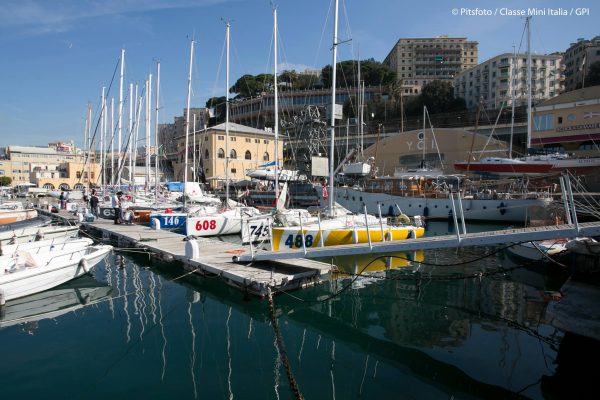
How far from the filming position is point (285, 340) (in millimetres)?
9453

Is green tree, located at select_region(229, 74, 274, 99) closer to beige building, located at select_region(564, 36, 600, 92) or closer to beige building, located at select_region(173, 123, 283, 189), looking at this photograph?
beige building, located at select_region(173, 123, 283, 189)

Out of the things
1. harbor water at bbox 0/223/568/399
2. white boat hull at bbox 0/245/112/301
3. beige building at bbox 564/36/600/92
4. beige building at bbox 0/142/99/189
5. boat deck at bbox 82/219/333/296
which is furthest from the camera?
beige building at bbox 0/142/99/189

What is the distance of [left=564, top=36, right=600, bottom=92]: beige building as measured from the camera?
283ft

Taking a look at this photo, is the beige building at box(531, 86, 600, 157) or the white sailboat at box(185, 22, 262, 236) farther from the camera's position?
the beige building at box(531, 86, 600, 157)

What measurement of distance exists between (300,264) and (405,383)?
6.60 metres

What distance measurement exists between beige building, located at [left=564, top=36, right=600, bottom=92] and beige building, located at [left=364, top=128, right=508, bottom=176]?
4990 centimetres

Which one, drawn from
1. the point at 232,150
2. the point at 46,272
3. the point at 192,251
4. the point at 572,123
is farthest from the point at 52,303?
the point at 232,150

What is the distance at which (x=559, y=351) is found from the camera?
8688 millimetres

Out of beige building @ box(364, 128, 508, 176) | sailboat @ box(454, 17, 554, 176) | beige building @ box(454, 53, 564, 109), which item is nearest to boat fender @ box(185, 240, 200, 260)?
sailboat @ box(454, 17, 554, 176)

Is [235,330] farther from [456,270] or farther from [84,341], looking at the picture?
[456,270]

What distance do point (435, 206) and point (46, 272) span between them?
29.8 metres

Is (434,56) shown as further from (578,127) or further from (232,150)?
(578,127)

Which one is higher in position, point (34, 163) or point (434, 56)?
point (434, 56)

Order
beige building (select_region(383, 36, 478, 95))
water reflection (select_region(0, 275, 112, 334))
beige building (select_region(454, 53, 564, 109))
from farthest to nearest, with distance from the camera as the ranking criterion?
beige building (select_region(383, 36, 478, 95))
beige building (select_region(454, 53, 564, 109))
water reflection (select_region(0, 275, 112, 334))
